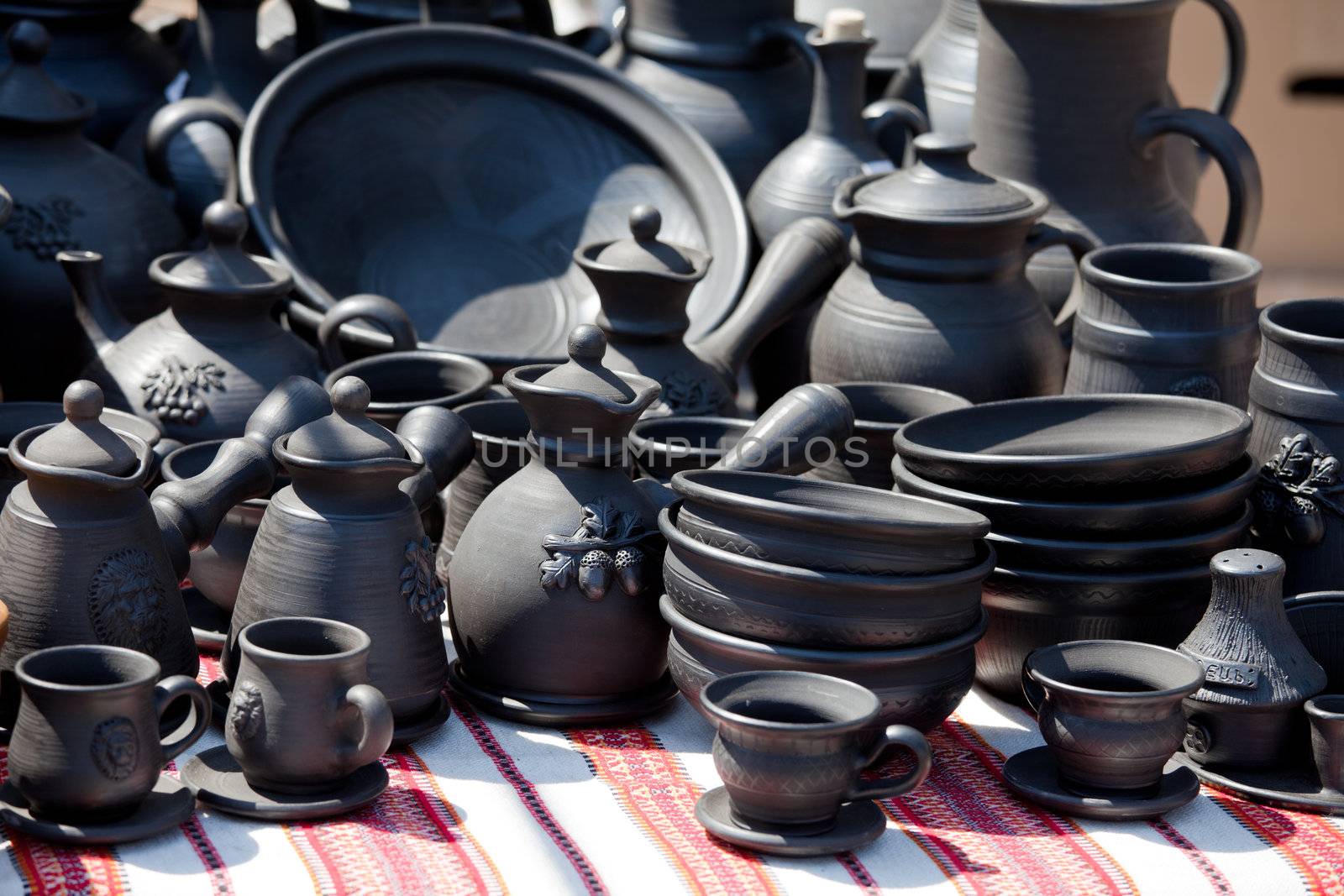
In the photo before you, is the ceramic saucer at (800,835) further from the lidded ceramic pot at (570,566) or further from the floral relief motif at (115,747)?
the floral relief motif at (115,747)

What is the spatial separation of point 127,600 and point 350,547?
0.25 m

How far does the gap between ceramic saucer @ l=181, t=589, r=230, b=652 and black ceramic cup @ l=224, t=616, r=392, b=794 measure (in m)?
0.36

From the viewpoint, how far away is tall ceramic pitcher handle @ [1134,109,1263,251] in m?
3.03

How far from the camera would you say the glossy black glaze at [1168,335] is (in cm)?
248

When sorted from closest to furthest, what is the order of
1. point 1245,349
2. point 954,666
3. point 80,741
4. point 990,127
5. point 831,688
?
point 80,741 < point 831,688 < point 954,666 < point 1245,349 < point 990,127

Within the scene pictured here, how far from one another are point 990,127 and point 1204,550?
3.87 feet

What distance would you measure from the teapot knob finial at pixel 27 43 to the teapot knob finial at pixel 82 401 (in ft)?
3.67

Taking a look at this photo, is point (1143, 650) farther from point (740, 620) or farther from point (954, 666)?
point (740, 620)

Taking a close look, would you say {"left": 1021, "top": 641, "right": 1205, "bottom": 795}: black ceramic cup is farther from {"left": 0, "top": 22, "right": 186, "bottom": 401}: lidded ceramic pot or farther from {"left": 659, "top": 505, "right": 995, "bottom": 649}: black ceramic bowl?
{"left": 0, "top": 22, "right": 186, "bottom": 401}: lidded ceramic pot

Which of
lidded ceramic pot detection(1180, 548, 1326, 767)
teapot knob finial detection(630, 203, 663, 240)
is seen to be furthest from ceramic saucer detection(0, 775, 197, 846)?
lidded ceramic pot detection(1180, 548, 1326, 767)

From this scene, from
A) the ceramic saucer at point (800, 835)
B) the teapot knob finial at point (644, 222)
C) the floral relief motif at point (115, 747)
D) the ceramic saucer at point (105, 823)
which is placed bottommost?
the ceramic saucer at point (800, 835)

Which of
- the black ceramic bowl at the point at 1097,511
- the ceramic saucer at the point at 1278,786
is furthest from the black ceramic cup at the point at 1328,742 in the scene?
the black ceramic bowl at the point at 1097,511

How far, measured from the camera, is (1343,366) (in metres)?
2.27

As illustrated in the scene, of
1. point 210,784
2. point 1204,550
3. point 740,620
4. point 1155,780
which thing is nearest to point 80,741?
point 210,784
